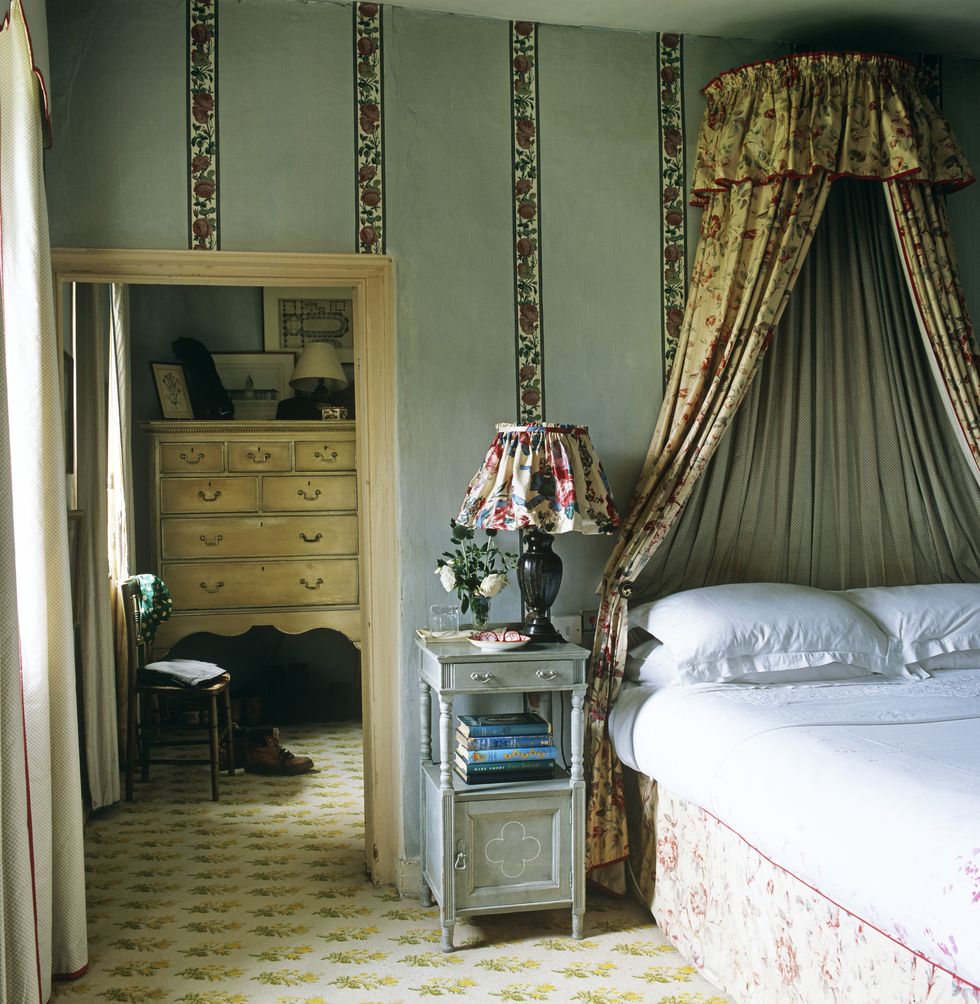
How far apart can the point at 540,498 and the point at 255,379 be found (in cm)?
336

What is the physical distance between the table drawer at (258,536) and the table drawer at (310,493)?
6 cm

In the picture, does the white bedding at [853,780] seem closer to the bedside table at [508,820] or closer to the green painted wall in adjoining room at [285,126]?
the bedside table at [508,820]

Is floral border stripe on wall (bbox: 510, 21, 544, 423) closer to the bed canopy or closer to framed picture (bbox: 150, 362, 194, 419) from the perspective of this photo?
the bed canopy

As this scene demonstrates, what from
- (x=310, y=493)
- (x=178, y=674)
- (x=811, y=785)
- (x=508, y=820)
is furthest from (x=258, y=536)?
(x=811, y=785)

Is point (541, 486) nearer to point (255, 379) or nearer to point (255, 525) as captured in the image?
point (255, 525)

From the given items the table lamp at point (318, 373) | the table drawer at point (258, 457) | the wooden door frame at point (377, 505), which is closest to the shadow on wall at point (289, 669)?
the table drawer at point (258, 457)

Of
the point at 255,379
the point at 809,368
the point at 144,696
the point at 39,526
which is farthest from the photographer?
the point at 255,379

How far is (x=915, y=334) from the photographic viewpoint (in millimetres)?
3719

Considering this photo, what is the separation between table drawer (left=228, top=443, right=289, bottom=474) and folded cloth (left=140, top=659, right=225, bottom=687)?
3.93 ft

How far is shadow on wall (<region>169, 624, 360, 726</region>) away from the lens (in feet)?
19.9

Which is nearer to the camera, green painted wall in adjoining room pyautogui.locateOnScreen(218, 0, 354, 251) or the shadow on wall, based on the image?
green painted wall in adjoining room pyautogui.locateOnScreen(218, 0, 354, 251)

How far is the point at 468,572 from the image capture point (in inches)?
129

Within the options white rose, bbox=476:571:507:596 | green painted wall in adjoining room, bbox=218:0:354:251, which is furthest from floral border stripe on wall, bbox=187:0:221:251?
white rose, bbox=476:571:507:596

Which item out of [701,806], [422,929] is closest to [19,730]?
[422,929]
